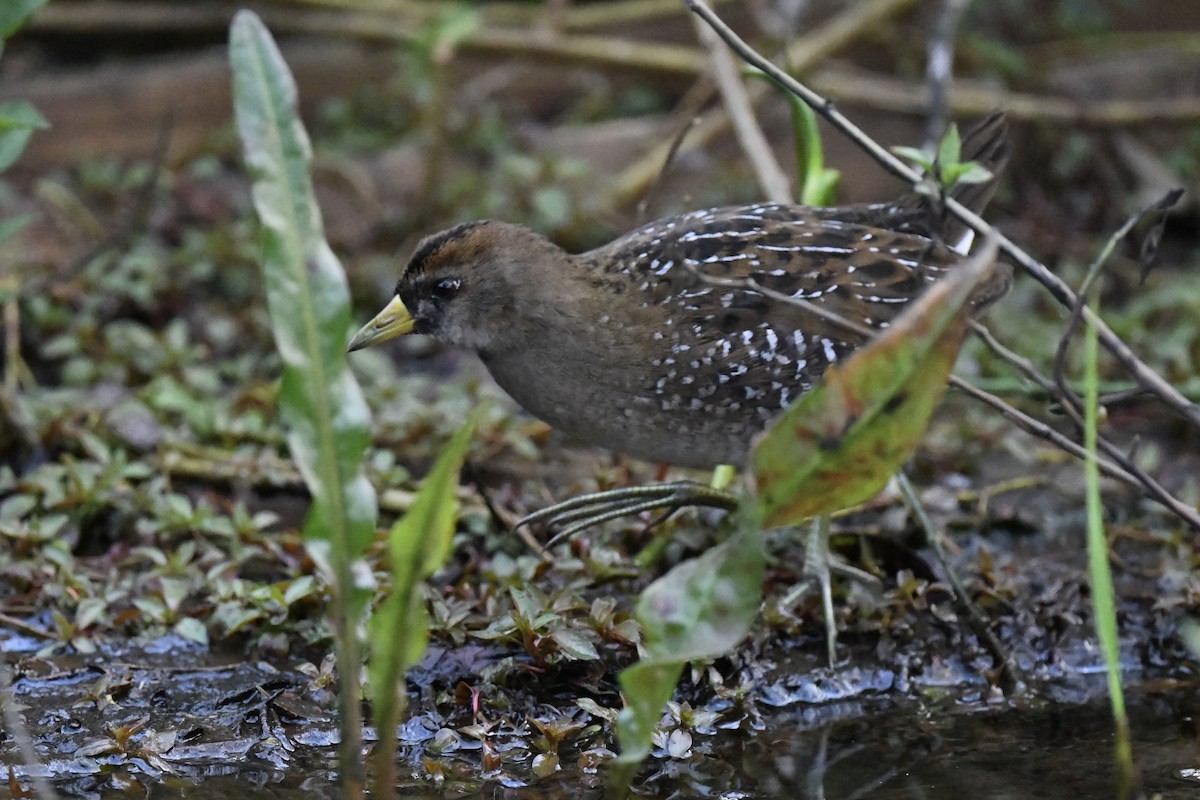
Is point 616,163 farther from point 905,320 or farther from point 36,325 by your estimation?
point 905,320

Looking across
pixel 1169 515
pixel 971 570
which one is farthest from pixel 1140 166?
pixel 971 570

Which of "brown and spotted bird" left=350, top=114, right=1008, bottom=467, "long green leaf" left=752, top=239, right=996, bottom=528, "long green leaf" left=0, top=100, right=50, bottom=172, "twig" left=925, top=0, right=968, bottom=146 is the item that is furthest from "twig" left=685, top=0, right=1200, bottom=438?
"twig" left=925, top=0, right=968, bottom=146

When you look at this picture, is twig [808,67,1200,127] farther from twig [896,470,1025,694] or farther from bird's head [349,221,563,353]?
twig [896,470,1025,694]

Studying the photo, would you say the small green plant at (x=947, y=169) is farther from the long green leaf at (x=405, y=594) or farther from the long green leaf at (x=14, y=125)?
the long green leaf at (x=14, y=125)

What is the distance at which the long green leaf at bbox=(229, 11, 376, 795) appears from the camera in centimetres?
204

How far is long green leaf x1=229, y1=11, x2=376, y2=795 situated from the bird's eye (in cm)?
130

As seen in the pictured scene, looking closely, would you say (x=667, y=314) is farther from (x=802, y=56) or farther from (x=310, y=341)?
(x=802, y=56)

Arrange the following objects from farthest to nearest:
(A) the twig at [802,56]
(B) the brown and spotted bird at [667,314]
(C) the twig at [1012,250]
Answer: (A) the twig at [802,56] → (B) the brown and spotted bird at [667,314] → (C) the twig at [1012,250]

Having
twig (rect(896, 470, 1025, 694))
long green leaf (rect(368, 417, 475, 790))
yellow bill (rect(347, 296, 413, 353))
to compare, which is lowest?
twig (rect(896, 470, 1025, 694))

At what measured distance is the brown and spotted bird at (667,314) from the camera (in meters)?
3.25

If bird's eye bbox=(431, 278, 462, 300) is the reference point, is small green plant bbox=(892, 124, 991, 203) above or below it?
above

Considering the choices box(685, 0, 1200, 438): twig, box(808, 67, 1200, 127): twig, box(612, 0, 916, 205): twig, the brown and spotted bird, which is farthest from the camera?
box(808, 67, 1200, 127): twig

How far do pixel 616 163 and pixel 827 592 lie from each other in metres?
3.17

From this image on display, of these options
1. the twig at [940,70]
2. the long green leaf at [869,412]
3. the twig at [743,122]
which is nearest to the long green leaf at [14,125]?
the long green leaf at [869,412]
